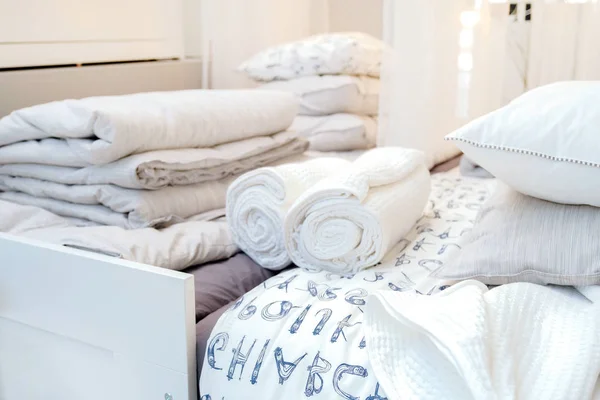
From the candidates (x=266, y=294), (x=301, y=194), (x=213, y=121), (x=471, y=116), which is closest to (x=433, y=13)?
(x=471, y=116)

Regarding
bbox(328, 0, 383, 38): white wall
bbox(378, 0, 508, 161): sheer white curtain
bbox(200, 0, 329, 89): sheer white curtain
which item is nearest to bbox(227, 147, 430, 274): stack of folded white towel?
bbox(378, 0, 508, 161): sheer white curtain

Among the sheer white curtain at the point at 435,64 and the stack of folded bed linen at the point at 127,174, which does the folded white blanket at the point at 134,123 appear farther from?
the sheer white curtain at the point at 435,64

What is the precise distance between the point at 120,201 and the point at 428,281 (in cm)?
54

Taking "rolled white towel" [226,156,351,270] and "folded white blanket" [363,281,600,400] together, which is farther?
"rolled white towel" [226,156,351,270]

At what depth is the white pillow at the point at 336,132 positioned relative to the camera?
5.67 feet

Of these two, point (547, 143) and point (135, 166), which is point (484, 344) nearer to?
point (547, 143)

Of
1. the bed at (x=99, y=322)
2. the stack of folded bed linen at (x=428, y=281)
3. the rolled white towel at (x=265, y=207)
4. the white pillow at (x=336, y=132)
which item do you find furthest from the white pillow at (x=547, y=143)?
the white pillow at (x=336, y=132)

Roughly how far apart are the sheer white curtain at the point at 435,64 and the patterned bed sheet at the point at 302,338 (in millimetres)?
686

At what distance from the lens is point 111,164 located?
112 cm

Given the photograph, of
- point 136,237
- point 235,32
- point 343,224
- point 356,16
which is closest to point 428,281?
point 343,224

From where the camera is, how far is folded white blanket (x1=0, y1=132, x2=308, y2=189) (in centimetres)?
111

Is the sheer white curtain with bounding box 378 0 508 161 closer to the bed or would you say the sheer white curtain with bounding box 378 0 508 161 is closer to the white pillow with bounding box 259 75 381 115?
the white pillow with bounding box 259 75 381 115

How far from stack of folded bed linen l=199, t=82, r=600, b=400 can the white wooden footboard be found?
2.4 inches

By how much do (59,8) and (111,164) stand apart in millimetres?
658
